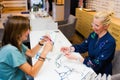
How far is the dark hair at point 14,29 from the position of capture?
1475 mm

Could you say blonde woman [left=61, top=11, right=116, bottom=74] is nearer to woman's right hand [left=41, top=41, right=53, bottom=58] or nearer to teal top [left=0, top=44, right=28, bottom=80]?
woman's right hand [left=41, top=41, right=53, bottom=58]

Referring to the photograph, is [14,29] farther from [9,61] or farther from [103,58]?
[103,58]

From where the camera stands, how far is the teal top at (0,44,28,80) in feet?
4.71

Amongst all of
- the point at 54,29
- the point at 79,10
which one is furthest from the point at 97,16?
the point at 79,10

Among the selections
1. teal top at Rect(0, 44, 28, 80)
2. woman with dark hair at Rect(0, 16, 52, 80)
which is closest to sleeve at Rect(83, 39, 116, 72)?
woman with dark hair at Rect(0, 16, 52, 80)

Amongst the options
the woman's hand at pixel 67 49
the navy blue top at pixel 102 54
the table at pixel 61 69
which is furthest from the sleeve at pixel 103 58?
the woman's hand at pixel 67 49

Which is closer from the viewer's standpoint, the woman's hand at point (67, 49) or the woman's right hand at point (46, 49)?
the woman's right hand at point (46, 49)

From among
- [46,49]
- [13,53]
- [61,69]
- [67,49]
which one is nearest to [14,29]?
[13,53]

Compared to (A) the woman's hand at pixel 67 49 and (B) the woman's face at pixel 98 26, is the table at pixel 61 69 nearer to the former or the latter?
(A) the woman's hand at pixel 67 49

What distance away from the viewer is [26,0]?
7191mm

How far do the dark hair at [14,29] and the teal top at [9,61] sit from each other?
5cm

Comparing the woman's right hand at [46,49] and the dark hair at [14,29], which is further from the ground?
the dark hair at [14,29]

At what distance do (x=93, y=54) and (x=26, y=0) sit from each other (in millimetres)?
5679

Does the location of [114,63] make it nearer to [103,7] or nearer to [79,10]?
[103,7]
